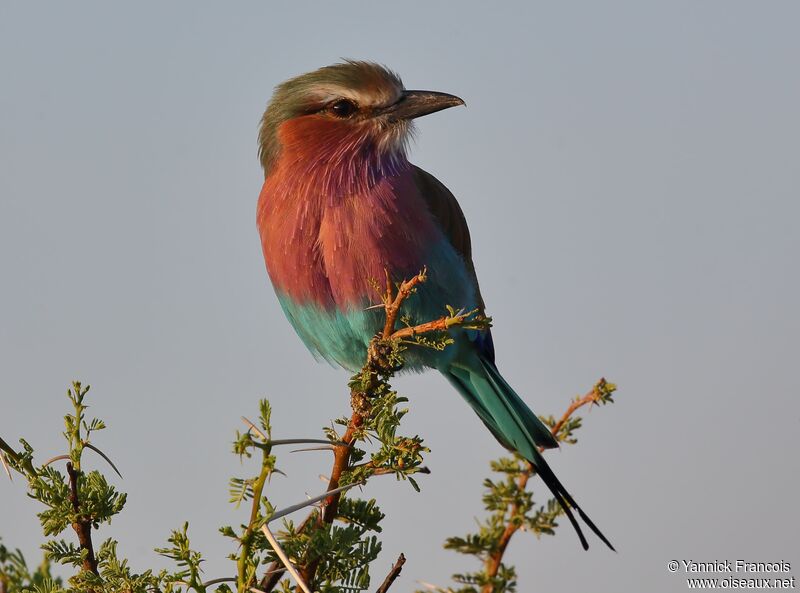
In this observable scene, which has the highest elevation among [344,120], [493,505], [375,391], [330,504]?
[344,120]

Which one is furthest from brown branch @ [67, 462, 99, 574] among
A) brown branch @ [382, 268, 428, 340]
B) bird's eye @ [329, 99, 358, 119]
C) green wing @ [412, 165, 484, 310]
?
bird's eye @ [329, 99, 358, 119]

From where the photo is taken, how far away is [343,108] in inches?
188

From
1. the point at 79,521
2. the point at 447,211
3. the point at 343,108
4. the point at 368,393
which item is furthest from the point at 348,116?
the point at 79,521

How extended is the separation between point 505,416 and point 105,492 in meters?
2.67

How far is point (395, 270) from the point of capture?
14.3ft

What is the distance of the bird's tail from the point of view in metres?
4.64

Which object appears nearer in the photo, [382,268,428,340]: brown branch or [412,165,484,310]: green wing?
[382,268,428,340]: brown branch

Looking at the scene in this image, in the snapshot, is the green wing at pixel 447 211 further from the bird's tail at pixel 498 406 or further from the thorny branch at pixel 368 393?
the thorny branch at pixel 368 393

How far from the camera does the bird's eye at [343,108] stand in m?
4.78

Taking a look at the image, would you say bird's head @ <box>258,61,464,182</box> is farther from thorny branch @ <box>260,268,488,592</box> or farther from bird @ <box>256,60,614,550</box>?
thorny branch @ <box>260,268,488,592</box>

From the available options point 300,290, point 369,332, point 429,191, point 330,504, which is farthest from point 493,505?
point 429,191

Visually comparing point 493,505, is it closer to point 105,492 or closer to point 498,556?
point 498,556

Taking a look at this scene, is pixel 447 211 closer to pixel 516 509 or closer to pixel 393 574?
pixel 516 509

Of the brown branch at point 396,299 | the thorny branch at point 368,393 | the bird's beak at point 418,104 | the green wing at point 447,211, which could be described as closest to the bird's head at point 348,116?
the bird's beak at point 418,104
